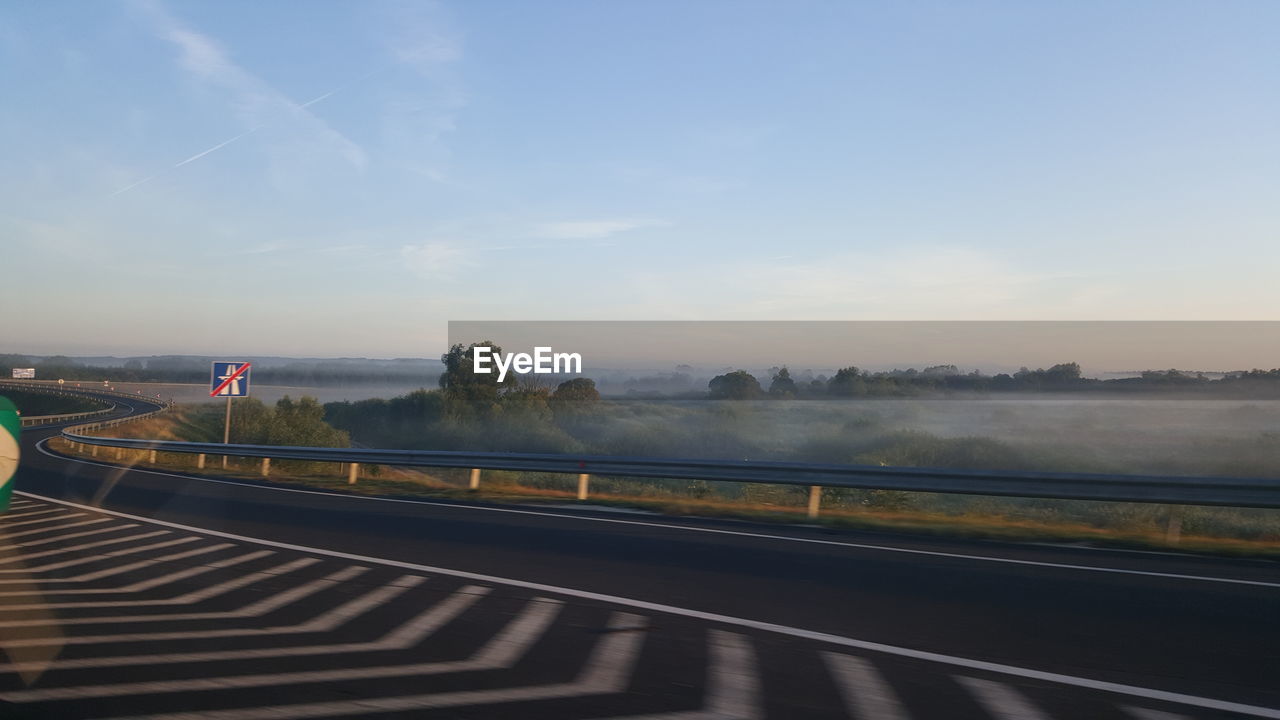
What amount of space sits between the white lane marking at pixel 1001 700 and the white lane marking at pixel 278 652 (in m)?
3.44

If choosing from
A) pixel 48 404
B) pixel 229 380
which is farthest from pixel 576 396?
pixel 48 404

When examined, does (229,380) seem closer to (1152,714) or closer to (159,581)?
(159,581)

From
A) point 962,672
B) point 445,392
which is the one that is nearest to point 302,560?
point 962,672

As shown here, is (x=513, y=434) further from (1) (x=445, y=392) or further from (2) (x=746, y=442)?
(2) (x=746, y=442)

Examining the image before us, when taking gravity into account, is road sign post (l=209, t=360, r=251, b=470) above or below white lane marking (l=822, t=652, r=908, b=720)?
above

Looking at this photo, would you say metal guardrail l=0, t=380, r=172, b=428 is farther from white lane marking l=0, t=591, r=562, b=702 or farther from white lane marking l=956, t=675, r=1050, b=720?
white lane marking l=956, t=675, r=1050, b=720

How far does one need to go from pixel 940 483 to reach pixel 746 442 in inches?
976

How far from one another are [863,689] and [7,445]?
27.2ft

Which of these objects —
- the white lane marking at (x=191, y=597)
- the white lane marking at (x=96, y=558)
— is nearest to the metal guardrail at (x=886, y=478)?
the white lane marking at (x=96, y=558)

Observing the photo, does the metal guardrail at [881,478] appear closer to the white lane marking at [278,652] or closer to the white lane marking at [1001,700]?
the white lane marking at [1001,700]

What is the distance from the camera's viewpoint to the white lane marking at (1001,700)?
4.39 m

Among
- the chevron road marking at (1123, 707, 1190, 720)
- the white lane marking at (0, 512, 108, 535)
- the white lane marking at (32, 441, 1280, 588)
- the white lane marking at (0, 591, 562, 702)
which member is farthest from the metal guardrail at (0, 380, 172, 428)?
the chevron road marking at (1123, 707, 1190, 720)

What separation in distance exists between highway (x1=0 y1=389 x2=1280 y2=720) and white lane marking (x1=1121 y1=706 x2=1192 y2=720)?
2 centimetres

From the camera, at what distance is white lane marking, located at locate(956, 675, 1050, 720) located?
173 inches
